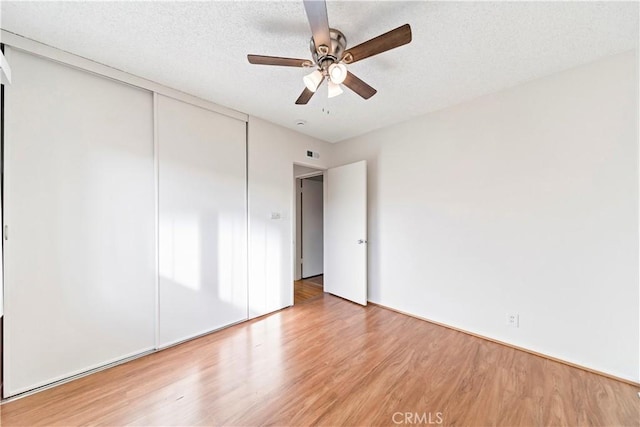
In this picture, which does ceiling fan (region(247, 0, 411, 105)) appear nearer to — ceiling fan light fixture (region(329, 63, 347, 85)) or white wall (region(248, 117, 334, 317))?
ceiling fan light fixture (region(329, 63, 347, 85))

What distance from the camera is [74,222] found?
5.91ft

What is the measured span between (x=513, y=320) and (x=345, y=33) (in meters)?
2.80

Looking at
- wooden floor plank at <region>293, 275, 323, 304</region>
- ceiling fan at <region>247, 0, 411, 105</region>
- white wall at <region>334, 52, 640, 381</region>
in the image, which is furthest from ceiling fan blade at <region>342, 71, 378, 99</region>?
wooden floor plank at <region>293, 275, 323, 304</region>

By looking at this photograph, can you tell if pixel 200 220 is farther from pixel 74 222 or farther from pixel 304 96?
pixel 304 96

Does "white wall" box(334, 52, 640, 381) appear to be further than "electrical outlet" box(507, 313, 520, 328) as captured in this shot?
No

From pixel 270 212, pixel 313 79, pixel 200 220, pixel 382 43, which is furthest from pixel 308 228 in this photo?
pixel 382 43

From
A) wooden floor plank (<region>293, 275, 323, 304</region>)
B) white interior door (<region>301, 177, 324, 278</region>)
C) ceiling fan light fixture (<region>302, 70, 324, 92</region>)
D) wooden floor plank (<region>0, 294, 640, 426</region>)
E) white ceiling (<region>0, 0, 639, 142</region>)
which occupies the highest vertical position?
white ceiling (<region>0, 0, 639, 142</region>)

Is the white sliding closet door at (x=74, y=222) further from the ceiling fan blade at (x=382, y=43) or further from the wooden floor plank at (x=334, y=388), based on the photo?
the ceiling fan blade at (x=382, y=43)

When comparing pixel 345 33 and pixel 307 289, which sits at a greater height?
pixel 345 33

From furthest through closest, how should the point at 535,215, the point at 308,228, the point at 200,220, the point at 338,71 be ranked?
1. the point at 308,228
2. the point at 200,220
3. the point at 535,215
4. the point at 338,71

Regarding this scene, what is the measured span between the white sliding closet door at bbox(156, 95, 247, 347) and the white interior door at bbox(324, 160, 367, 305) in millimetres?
1422

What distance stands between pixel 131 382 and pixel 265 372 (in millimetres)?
971

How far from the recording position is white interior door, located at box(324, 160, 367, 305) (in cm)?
327

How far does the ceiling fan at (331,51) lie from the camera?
1232 mm
